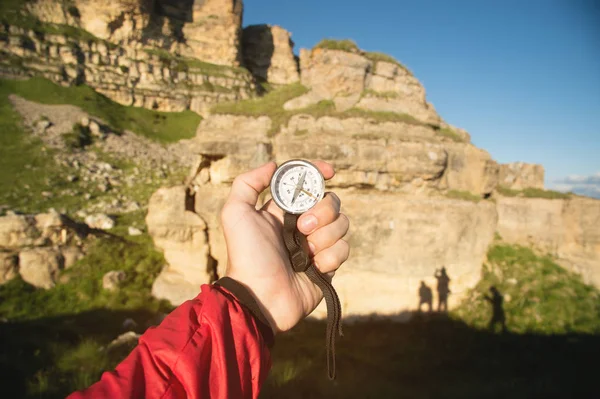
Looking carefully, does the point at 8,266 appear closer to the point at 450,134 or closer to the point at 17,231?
the point at 17,231

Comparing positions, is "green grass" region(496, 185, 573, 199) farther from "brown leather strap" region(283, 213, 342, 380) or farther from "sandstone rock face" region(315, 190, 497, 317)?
"brown leather strap" region(283, 213, 342, 380)

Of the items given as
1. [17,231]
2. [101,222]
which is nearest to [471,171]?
[17,231]

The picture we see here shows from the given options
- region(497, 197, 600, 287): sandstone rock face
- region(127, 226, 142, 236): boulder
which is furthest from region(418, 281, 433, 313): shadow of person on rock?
region(127, 226, 142, 236): boulder

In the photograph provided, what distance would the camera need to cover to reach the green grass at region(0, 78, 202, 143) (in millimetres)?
37812

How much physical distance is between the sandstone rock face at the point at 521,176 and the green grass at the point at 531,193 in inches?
9.5

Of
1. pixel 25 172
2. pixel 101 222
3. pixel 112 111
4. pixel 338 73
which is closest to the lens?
pixel 338 73

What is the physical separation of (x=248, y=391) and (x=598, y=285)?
1130 centimetres

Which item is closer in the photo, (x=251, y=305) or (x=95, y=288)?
(x=251, y=305)

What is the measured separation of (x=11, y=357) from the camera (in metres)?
6.44

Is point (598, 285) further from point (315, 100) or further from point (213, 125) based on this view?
point (213, 125)

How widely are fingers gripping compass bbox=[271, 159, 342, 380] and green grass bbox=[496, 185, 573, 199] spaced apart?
915cm

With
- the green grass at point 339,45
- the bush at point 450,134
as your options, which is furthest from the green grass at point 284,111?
the green grass at point 339,45

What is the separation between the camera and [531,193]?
959 centimetres

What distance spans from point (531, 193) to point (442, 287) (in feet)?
14.1
